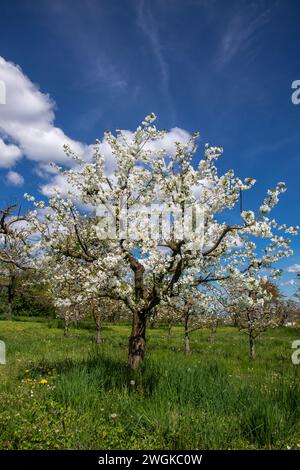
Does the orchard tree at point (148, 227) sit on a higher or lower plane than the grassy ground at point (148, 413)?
higher

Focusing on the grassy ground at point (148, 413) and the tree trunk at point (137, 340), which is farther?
the tree trunk at point (137, 340)

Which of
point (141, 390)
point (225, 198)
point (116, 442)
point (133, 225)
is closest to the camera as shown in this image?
point (116, 442)

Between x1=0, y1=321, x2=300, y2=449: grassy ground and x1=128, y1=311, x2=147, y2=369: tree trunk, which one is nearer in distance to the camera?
x1=0, y1=321, x2=300, y2=449: grassy ground

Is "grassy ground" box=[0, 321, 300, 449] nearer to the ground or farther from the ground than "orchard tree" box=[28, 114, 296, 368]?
nearer to the ground

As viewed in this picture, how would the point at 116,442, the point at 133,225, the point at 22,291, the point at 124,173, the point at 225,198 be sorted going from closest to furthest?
the point at 116,442 → the point at 133,225 → the point at 225,198 → the point at 124,173 → the point at 22,291

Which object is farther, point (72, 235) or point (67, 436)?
point (72, 235)

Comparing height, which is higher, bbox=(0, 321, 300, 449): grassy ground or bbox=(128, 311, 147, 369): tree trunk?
bbox=(128, 311, 147, 369): tree trunk

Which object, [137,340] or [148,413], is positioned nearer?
[148,413]

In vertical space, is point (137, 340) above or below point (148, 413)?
above
